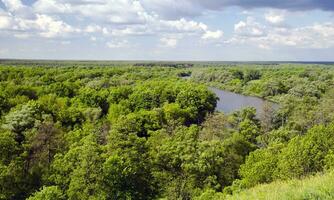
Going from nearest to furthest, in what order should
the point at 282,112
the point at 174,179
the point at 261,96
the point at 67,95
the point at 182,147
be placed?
the point at 174,179 → the point at 182,147 → the point at 282,112 → the point at 67,95 → the point at 261,96

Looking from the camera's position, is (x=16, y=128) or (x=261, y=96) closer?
(x=16, y=128)

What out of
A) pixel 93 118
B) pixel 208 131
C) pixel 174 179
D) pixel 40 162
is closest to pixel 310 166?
pixel 174 179

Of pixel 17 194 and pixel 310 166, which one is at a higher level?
pixel 310 166

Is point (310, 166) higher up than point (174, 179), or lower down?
higher up

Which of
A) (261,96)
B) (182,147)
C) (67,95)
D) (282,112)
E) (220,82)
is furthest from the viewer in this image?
(220,82)

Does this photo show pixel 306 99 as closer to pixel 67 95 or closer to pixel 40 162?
pixel 67 95

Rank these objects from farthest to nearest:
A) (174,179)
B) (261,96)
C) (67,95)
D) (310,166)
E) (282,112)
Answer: (261,96) < (67,95) < (282,112) < (174,179) < (310,166)

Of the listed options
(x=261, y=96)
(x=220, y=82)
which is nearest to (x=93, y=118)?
(x=261, y=96)

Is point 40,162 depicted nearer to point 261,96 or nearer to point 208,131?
point 208,131

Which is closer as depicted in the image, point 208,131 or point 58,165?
point 58,165
